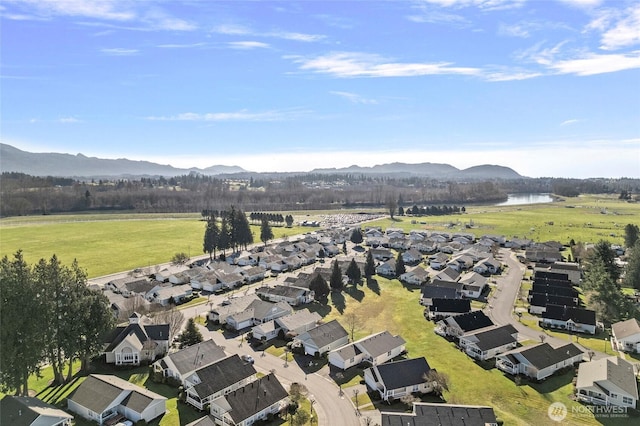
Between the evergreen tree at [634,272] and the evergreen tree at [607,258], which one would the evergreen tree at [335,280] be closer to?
the evergreen tree at [607,258]

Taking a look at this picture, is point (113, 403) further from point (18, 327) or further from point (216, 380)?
point (18, 327)

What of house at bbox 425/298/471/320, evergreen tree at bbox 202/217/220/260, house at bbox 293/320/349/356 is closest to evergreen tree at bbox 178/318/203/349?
house at bbox 293/320/349/356

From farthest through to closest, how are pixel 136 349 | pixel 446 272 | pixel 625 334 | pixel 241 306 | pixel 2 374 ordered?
1. pixel 446 272
2. pixel 241 306
3. pixel 625 334
4. pixel 136 349
5. pixel 2 374

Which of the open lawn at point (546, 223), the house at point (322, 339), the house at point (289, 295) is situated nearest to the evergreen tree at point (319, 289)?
the house at point (289, 295)

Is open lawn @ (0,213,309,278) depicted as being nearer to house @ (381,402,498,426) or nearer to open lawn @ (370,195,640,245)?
open lawn @ (370,195,640,245)

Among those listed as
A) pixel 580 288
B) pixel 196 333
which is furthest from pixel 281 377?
pixel 580 288

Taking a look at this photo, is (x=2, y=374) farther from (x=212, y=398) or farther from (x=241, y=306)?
(x=241, y=306)
